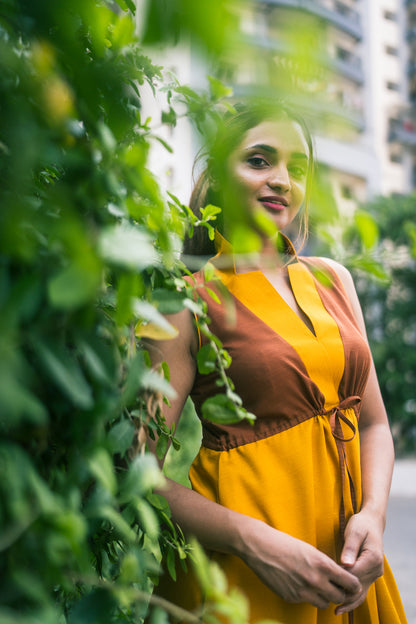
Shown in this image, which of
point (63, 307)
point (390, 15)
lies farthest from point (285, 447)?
point (390, 15)

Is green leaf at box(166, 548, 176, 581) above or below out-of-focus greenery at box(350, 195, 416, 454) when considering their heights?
below

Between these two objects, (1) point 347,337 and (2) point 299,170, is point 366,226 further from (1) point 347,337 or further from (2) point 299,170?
(1) point 347,337

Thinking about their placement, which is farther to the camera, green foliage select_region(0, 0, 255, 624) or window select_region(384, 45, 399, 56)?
window select_region(384, 45, 399, 56)

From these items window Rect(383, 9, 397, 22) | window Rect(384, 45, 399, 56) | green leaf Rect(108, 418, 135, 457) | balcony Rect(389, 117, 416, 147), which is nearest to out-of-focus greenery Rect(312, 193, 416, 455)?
green leaf Rect(108, 418, 135, 457)

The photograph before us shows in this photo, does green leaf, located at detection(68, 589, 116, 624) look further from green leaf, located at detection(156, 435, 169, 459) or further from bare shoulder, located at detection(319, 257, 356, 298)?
bare shoulder, located at detection(319, 257, 356, 298)

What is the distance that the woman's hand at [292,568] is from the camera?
85 centimetres

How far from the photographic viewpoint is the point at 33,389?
0.41 m

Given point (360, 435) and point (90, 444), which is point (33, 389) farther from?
point (360, 435)

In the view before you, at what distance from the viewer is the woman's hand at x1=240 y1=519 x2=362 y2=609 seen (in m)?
0.85

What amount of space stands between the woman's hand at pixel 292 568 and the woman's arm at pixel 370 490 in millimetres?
69

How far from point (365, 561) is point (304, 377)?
1.03 ft

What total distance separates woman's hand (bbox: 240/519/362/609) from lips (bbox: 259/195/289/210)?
60cm

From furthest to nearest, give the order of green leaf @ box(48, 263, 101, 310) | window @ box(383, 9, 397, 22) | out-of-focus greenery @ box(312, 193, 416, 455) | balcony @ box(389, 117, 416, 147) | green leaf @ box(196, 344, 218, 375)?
window @ box(383, 9, 397, 22)
balcony @ box(389, 117, 416, 147)
out-of-focus greenery @ box(312, 193, 416, 455)
green leaf @ box(196, 344, 218, 375)
green leaf @ box(48, 263, 101, 310)

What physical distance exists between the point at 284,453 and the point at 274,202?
19.4 inches
